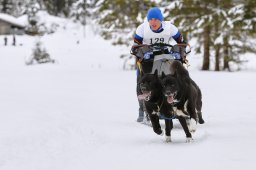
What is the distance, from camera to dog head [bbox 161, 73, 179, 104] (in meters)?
5.76

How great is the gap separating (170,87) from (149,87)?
1.04 ft

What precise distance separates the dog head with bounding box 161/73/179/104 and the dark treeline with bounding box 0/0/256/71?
64.3 feet

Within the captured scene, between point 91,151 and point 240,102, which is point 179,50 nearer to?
point 91,151

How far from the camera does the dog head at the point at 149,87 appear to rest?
5980 mm

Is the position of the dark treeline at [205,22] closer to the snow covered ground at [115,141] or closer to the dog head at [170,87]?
the snow covered ground at [115,141]

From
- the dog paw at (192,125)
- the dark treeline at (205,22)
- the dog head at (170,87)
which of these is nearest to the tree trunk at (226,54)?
the dark treeline at (205,22)

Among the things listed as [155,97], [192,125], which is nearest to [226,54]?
[192,125]

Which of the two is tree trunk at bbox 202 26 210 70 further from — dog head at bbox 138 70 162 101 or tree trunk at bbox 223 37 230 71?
dog head at bbox 138 70 162 101

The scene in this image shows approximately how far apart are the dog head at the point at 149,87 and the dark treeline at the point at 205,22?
63.8ft

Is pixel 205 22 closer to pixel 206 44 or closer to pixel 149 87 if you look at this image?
pixel 206 44

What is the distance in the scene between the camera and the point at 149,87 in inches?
236

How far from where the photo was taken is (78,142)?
624 cm

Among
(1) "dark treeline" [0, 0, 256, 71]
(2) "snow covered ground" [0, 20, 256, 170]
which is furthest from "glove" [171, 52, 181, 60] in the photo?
(1) "dark treeline" [0, 0, 256, 71]

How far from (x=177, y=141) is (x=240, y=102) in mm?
6061
